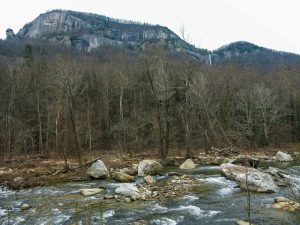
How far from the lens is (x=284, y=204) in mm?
13352

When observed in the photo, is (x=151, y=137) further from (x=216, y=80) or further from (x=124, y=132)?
(x=216, y=80)

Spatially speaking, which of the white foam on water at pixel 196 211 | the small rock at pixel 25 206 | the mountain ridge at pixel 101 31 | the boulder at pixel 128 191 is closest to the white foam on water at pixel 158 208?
the white foam on water at pixel 196 211

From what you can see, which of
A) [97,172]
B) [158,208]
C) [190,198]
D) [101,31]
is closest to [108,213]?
[158,208]

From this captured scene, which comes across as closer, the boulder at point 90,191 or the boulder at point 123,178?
the boulder at point 90,191

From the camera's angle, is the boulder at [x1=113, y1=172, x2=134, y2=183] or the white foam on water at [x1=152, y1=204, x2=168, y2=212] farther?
the boulder at [x1=113, y1=172, x2=134, y2=183]

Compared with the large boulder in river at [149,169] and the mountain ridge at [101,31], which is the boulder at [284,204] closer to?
the large boulder in river at [149,169]

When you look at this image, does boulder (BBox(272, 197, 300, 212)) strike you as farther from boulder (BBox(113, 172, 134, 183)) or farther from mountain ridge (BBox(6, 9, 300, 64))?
mountain ridge (BBox(6, 9, 300, 64))

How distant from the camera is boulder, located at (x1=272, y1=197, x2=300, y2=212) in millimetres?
12816

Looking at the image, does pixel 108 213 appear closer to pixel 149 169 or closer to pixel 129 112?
pixel 149 169

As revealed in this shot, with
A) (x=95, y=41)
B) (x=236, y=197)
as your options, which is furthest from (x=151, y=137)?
(x=95, y=41)

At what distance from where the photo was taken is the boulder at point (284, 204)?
1282cm

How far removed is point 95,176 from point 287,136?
33823 mm

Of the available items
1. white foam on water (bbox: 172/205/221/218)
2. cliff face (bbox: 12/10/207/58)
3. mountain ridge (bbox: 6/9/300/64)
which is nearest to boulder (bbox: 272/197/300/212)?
white foam on water (bbox: 172/205/221/218)

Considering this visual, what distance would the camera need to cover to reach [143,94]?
5491 cm
